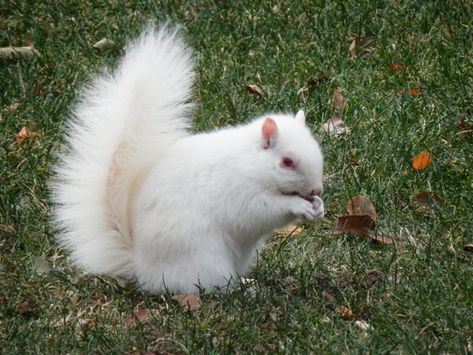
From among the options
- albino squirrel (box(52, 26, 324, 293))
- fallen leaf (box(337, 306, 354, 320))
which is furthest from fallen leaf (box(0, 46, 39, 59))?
fallen leaf (box(337, 306, 354, 320))

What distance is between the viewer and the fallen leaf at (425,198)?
458 cm

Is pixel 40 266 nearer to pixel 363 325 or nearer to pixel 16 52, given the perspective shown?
pixel 363 325

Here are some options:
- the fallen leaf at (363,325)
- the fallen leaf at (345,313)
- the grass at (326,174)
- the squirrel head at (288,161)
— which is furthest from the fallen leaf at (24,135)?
the fallen leaf at (363,325)

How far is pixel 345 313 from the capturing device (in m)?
3.71

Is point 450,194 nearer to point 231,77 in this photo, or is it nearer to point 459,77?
point 459,77

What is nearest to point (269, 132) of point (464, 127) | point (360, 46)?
point (464, 127)

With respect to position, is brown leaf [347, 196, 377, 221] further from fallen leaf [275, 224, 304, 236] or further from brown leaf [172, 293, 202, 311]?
brown leaf [172, 293, 202, 311]

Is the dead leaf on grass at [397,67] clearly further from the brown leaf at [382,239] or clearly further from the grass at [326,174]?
the brown leaf at [382,239]

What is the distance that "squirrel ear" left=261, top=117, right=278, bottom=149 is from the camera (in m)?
3.87

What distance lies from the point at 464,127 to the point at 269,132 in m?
1.59

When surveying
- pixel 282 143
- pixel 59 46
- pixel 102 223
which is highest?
pixel 282 143

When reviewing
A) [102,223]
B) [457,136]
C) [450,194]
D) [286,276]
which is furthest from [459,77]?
[102,223]

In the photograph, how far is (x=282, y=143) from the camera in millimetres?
3887

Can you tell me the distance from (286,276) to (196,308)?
449 mm
